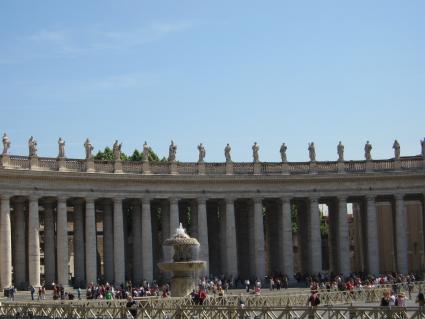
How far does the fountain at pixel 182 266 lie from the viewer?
204ft

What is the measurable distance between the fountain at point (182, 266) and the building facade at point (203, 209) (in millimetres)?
24156

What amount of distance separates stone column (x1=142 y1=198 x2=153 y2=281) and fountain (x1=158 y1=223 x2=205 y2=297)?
26244mm

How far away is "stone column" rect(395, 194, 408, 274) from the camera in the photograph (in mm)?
94500

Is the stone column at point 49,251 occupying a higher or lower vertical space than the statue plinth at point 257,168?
lower

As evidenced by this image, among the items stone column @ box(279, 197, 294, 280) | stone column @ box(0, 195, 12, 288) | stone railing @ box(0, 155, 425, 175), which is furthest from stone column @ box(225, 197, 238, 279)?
stone column @ box(0, 195, 12, 288)

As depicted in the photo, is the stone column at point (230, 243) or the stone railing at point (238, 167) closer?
the stone railing at point (238, 167)

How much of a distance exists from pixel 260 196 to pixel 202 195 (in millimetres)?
6140

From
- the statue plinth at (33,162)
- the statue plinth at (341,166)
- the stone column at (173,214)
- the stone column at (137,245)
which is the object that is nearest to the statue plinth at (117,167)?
the stone column at (137,245)

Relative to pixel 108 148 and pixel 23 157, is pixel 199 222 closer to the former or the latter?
pixel 23 157

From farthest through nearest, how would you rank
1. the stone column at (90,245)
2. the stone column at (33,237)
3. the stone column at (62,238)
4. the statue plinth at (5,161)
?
the stone column at (90,245) < the stone column at (62,238) < the stone column at (33,237) < the statue plinth at (5,161)

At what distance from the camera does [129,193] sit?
90.3 metres

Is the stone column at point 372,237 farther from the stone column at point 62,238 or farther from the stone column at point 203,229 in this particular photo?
the stone column at point 62,238

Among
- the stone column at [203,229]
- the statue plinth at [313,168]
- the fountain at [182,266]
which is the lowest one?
the fountain at [182,266]

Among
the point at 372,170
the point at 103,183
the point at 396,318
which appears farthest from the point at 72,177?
the point at 396,318
